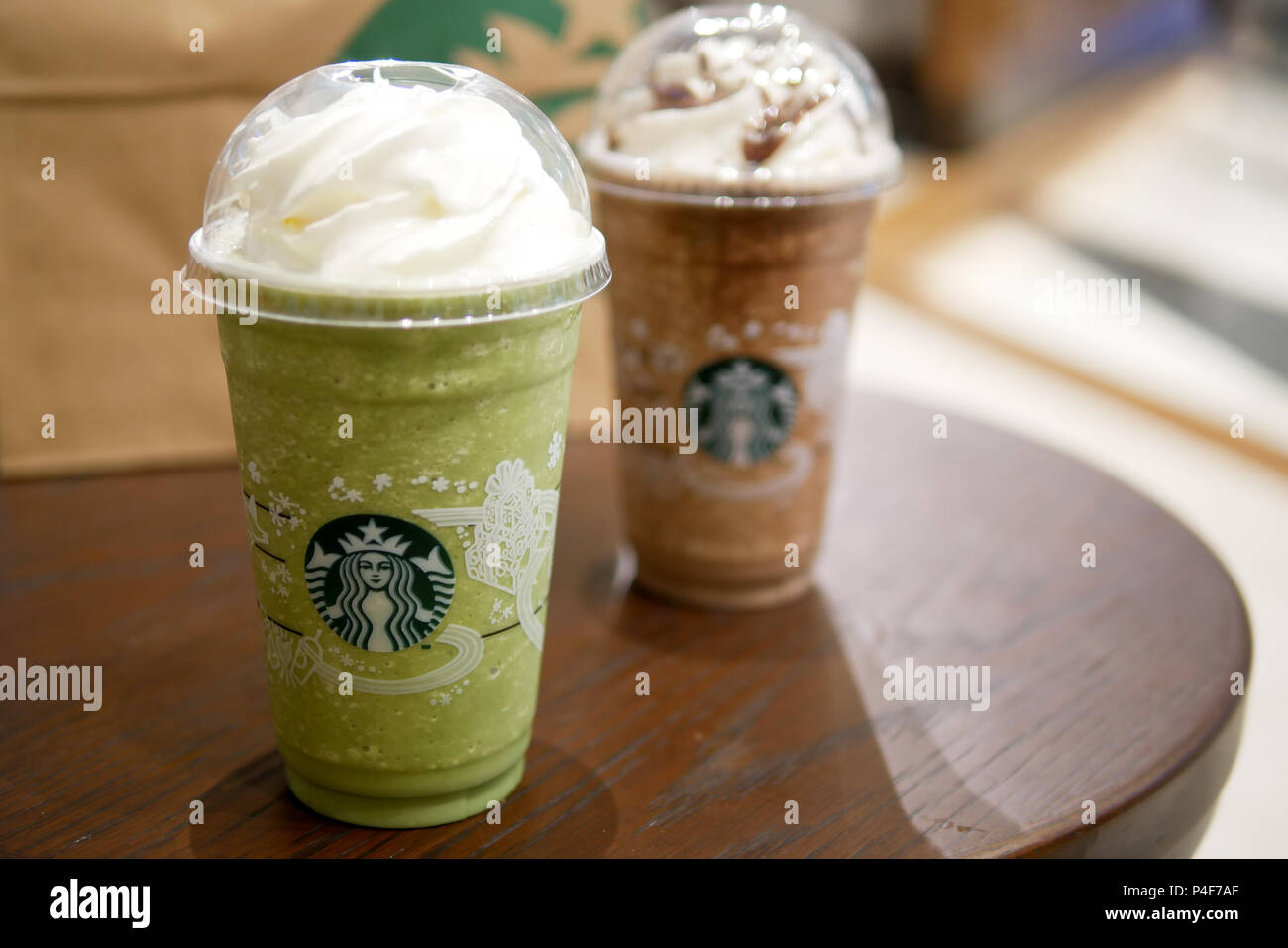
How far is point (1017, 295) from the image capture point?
3717mm

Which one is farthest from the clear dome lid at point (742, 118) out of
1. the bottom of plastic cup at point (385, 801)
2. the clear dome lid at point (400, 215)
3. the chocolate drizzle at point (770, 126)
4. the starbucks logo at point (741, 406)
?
the bottom of plastic cup at point (385, 801)

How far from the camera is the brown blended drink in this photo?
1.18 metres

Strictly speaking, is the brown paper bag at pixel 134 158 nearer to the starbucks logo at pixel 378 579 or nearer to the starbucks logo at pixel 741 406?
the starbucks logo at pixel 741 406

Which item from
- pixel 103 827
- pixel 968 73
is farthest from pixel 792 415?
pixel 968 73

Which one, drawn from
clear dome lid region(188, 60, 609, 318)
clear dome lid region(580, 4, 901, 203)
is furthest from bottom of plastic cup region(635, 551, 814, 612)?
clear dome lid region(188, 60, 609, 318)

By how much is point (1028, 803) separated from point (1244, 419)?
2.35 metres

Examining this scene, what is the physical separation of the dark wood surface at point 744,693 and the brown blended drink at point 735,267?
0.32ft

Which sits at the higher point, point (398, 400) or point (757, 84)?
point (757, 84)

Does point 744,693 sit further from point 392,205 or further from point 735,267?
point 392,205

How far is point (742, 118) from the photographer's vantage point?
1179 millimetres

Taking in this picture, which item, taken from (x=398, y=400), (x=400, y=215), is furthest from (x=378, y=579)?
(x=400, y=215)

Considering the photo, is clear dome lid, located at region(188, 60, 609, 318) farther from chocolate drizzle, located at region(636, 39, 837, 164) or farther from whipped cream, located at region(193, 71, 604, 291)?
chocolate drizzle, located at region(636, 39, 837, 164)

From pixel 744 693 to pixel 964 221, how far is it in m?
3.30
